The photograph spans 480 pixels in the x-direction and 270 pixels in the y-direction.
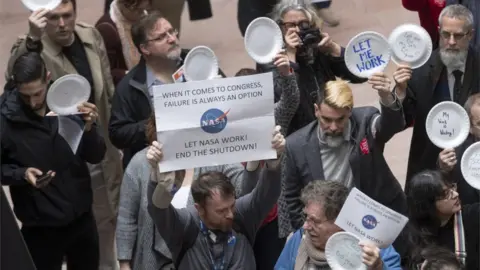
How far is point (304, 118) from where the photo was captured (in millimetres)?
5906

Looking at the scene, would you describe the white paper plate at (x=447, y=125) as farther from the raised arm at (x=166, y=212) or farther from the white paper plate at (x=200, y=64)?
the raised arm at (x=166, y=212)

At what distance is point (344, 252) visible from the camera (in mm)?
4180

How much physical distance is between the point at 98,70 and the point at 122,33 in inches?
19.2

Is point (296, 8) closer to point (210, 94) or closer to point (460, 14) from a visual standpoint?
point (460, 14)

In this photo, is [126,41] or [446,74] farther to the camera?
[126,41]

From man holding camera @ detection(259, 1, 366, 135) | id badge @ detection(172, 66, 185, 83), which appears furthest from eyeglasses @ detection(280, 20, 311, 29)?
id badge @ detection(172, 66, 185, 83)

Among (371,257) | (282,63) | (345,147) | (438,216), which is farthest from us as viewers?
(282,63)

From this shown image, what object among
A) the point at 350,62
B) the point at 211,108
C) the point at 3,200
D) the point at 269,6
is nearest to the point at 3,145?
the point at 211,108

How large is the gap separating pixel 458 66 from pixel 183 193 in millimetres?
1904

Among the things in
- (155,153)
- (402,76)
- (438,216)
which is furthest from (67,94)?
(438,216)

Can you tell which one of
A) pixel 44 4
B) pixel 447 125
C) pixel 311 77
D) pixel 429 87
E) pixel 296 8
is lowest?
pixel 447 125

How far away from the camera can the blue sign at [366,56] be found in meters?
5.64

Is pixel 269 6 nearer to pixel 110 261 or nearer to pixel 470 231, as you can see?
pixel 110 261

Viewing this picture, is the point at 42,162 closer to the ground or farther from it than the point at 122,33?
closer to the ground
